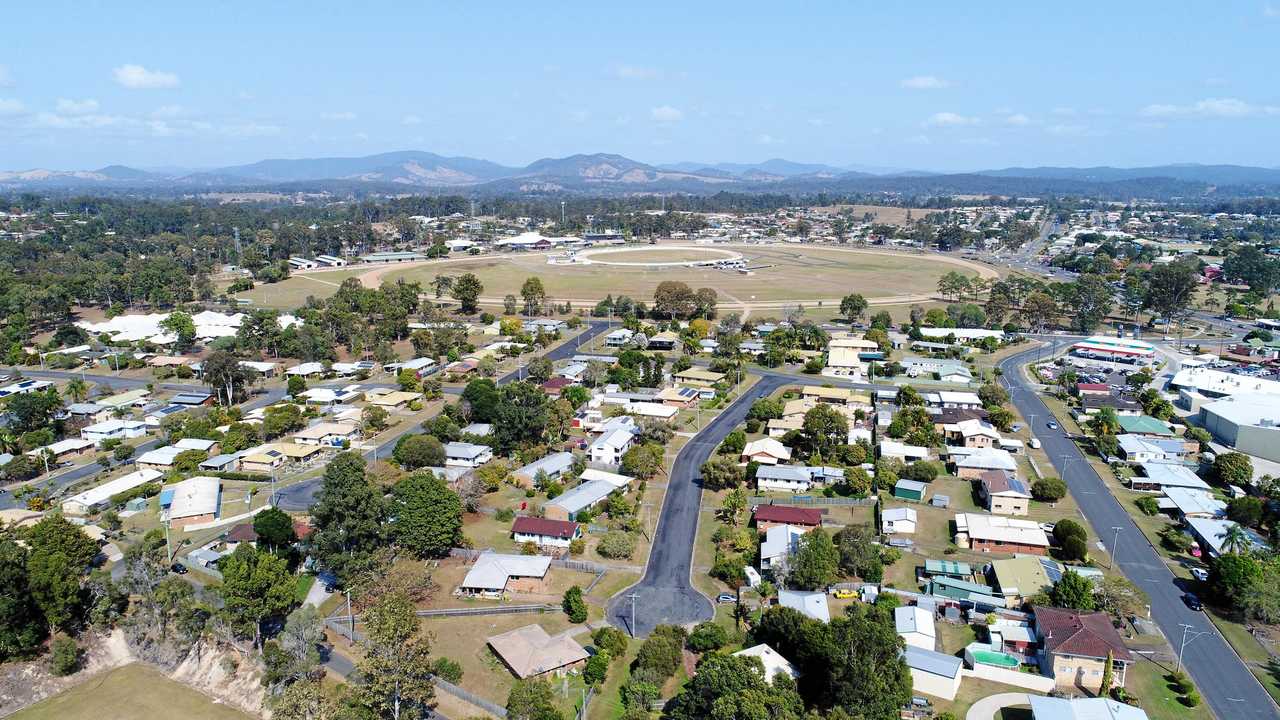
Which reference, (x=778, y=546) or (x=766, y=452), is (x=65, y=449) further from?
(x=778, y=546)

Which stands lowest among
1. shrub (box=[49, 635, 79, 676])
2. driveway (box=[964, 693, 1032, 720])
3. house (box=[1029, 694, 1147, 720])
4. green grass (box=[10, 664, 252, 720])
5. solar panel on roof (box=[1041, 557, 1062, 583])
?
green grass (box=[10, 664, 252, 720])

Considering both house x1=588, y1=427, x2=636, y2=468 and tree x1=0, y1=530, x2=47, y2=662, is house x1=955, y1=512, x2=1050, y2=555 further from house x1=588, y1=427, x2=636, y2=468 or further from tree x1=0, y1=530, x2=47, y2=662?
tree x1=0, y1=530, x2=47, y2=662

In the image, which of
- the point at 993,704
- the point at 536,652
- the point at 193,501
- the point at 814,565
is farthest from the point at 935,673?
the point at 193,501

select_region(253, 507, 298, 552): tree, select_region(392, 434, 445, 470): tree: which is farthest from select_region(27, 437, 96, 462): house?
select_region(253, 507, 298, 552): tree

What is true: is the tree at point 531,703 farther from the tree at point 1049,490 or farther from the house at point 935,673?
the tree at point 1049,490

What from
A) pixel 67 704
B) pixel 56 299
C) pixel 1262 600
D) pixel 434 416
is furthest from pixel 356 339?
pixel 1262 600

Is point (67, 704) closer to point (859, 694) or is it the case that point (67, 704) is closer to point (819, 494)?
point (859, 694)
